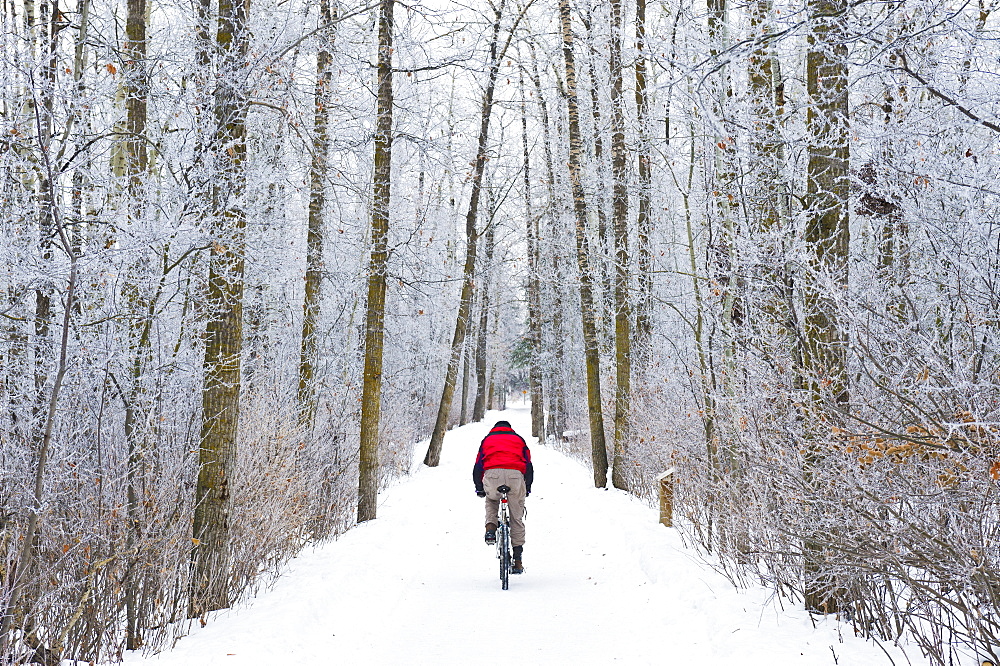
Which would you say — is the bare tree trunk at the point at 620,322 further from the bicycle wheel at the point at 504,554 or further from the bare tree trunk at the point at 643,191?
the bicycle wheel at the point at 504,554

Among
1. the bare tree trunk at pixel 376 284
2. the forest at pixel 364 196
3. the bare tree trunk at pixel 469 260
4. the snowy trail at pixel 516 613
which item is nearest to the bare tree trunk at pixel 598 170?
the bare tree trunk at pixel 469 260

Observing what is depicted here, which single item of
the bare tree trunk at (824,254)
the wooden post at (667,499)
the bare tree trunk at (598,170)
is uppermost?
the bare tree trunk at (598,170)

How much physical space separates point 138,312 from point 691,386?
24.2ft

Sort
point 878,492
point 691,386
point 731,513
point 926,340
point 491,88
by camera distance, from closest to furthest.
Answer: point 926,340, point 878,492, point 731,513, point 691,386, point 491,88

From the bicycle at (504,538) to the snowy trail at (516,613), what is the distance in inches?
9.1

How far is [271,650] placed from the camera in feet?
18.0

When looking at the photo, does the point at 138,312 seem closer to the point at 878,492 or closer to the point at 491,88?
the point at 878,492

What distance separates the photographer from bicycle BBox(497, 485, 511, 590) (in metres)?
8.14

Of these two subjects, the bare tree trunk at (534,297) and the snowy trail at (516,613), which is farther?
the bare tree trunk at (534,297)

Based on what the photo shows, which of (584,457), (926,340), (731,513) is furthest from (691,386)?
(584,457)

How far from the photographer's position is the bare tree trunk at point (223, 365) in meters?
6.24

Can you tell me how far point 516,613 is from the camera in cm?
716

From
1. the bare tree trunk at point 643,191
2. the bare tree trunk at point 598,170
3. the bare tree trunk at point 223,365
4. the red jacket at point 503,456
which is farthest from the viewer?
the bare tree trunk at point 598,170

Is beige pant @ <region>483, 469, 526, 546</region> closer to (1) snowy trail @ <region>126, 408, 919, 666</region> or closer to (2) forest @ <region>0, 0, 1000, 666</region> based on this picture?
(1) snowy trail @ <region>126, 408, 919, 666</region>
